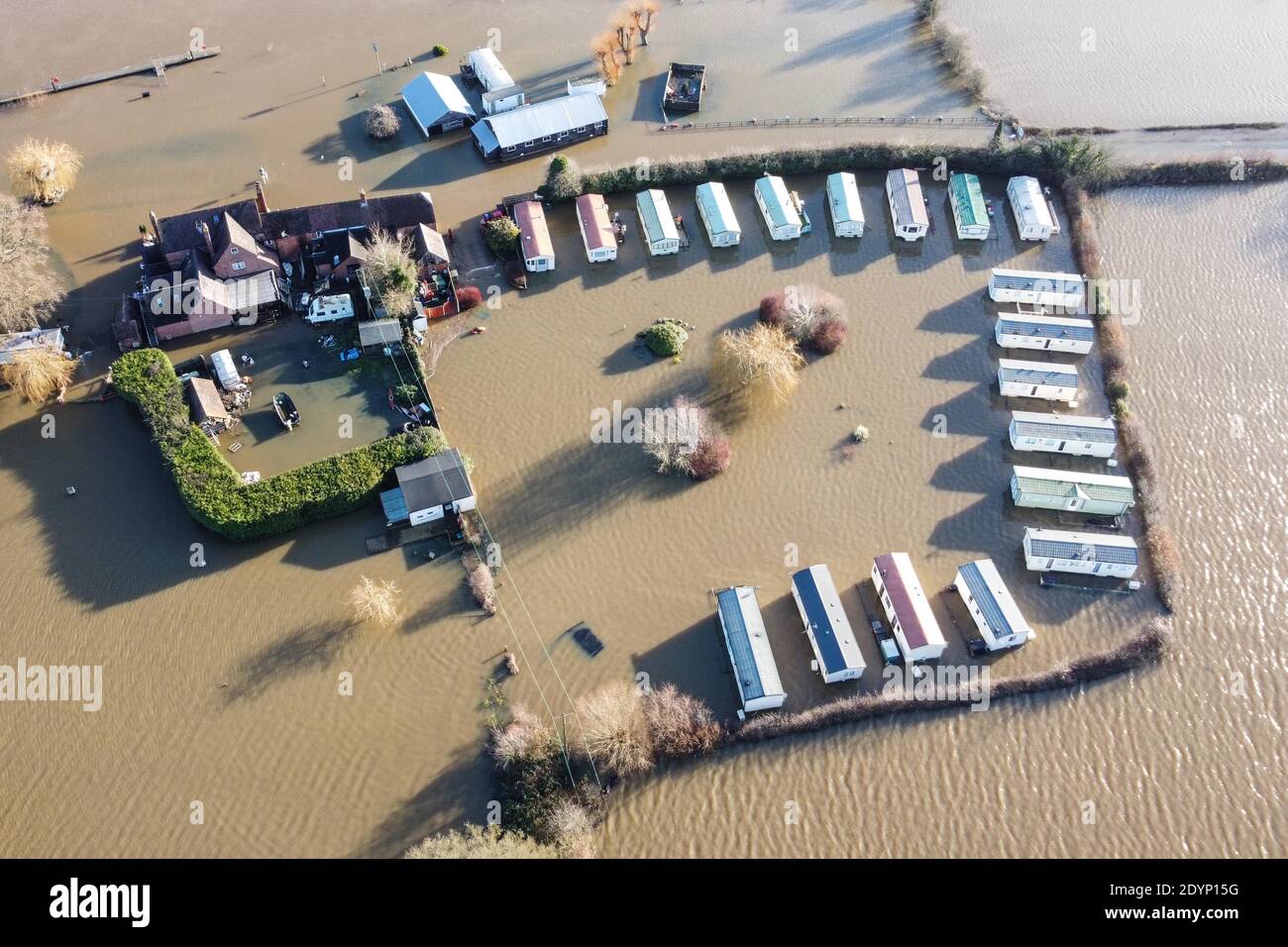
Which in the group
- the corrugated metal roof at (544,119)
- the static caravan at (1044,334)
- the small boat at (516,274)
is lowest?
the static caravan at (1044,334)

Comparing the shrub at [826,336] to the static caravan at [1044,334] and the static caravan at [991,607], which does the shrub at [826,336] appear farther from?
the static caravan at [991,607]

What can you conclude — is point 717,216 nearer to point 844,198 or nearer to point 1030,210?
point 844,198

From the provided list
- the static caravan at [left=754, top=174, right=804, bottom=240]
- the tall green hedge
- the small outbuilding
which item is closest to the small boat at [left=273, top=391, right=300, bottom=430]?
the tall green hedge

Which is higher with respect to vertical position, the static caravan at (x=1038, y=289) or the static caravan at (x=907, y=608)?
the static caravan at (x=1038, y=289)

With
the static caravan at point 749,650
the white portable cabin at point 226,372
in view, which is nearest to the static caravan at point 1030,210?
the static caravan at point 749,650

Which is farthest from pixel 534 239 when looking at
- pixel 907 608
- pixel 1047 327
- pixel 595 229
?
pixel 907 608

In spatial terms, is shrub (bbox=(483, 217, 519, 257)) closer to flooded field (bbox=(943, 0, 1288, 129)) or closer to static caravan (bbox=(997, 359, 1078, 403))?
static caravan (bbox=(997, 359, 1078, 403))
